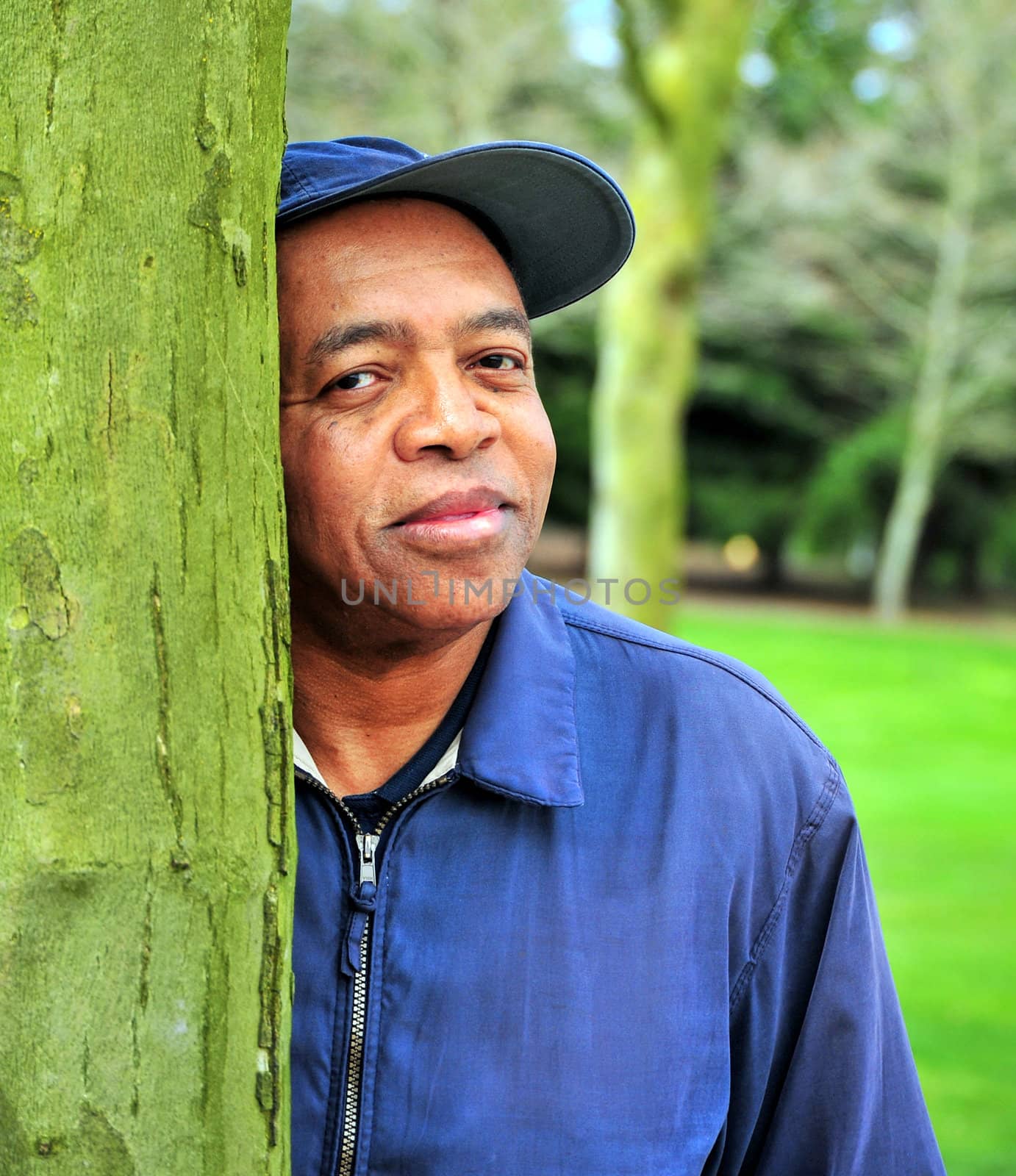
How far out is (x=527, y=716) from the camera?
1778 mm

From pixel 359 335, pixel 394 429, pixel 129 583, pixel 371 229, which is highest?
pixel 371 229

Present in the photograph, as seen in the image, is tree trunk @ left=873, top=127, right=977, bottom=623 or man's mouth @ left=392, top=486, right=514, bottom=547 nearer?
man's mouth @ left=392, top=486, right=514, bottom=547

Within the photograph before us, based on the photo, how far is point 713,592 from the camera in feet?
76.1

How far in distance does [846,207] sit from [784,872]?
19.6 m

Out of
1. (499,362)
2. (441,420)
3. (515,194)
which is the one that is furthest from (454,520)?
(515,194)

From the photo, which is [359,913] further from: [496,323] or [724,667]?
[496,323]

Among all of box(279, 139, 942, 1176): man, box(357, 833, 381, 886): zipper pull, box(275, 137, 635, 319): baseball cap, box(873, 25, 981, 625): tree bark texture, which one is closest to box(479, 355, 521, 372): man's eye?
box(279, 139, 942, 1176): man

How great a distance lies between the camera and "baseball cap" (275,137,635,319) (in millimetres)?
1689

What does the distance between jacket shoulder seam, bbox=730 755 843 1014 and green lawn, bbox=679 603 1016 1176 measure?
10.3 ft

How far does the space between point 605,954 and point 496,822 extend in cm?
21

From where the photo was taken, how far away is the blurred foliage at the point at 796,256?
16375 mm

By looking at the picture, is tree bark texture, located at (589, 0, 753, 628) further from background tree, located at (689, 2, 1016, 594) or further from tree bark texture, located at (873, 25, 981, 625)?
tree bark texture, located at (873, 25, 981, 625)

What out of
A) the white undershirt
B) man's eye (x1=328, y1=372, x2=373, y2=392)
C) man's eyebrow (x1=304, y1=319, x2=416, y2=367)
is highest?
man's eyebrow (x1=304, y1=319, x2=416, y2=367)

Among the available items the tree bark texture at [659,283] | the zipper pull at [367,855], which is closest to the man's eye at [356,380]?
the zipper pull at [367,855]
